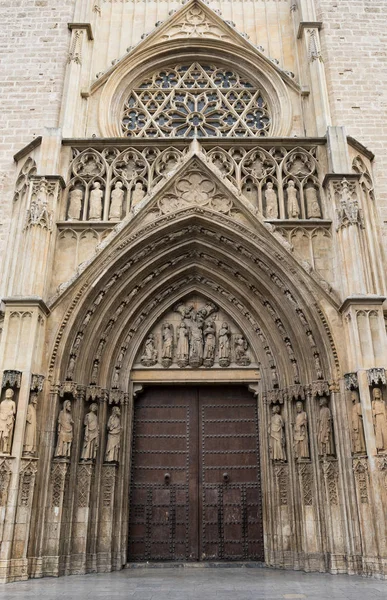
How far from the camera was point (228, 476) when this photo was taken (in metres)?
10.3

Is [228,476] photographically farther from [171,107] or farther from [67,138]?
[171,107]

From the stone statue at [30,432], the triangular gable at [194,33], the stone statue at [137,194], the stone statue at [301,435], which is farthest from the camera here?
the triangular gable at [194,33]

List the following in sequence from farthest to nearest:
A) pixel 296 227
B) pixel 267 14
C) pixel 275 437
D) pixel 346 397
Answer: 1. pixel 267 14
2. pixel 296 227
3. pixel 275 437
4. pixel 346 397

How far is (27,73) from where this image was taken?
43.4 ft

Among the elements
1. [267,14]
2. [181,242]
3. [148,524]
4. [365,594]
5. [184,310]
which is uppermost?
[267,14]

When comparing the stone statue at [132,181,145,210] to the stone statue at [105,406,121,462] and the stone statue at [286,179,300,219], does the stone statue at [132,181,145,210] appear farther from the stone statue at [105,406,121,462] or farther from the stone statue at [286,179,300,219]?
the stone statue at [105,406,121,462]

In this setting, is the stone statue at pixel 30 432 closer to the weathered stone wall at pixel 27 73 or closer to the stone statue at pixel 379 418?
the weathered stone wall at pixel 27 73

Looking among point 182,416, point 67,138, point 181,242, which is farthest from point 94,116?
point 182,416

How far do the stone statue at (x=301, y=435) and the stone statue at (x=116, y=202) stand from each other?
5.26 meters

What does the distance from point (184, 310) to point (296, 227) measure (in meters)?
2.94

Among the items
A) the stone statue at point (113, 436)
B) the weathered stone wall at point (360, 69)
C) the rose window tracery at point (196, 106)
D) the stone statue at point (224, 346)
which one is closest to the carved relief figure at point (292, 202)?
the weathered stone wall at point (360, 69)

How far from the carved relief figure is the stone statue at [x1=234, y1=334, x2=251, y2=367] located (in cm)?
276

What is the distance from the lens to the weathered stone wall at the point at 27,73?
40.2 feet

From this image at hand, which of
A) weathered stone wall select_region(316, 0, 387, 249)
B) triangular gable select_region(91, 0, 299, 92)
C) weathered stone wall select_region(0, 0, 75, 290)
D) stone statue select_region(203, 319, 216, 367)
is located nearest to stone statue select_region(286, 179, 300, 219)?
weathered stone wall select_region(316, 0, 387, 249)
